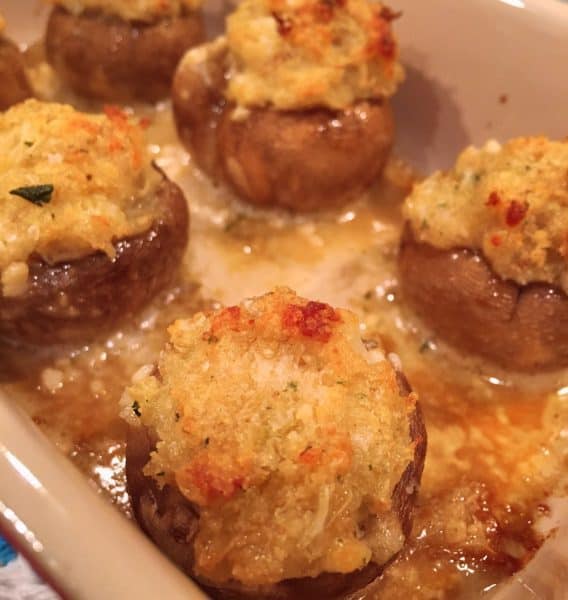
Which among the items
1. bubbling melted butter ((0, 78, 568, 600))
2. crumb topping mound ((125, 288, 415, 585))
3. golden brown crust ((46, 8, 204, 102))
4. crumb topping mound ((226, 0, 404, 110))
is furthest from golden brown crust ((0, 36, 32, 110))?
crumb topping mound ((125, 288, 415, 585))

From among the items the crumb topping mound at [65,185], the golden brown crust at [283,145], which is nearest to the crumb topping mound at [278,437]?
the crumb topping mound at [65,185]

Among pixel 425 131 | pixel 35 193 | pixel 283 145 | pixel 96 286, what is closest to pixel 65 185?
pixel 35 193

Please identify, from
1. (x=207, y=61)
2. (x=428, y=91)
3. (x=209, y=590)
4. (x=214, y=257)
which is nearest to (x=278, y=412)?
(x=209, y=590)

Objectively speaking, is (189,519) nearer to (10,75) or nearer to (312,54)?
(312,54)

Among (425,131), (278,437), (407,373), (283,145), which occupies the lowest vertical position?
(407,373)

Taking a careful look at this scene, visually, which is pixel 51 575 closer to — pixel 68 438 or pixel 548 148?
pixel 68 438

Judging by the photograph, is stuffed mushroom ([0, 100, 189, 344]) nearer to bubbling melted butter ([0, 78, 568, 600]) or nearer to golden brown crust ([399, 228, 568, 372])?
bubbling melted butter ([0, 78, 568, 600])

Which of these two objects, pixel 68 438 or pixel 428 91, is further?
pixel 428 91
